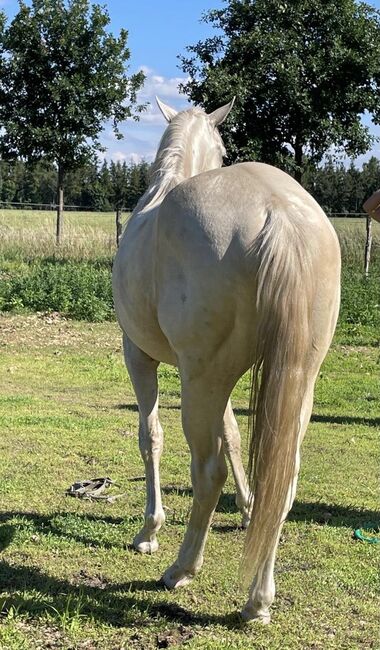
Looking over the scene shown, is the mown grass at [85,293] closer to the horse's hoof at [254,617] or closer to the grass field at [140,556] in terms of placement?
the grass field at [140,556]

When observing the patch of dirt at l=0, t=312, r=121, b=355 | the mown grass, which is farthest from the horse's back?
the mown grass

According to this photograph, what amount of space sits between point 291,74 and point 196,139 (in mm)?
11013

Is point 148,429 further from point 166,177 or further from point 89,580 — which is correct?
point 166,177

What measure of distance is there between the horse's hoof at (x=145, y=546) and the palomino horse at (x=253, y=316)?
71 centimetres

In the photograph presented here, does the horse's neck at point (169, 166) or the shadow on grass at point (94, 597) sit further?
the horse's neck at point (169, 166)

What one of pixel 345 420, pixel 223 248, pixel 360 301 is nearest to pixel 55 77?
pixel 360 301

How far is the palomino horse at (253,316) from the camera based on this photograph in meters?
2.43

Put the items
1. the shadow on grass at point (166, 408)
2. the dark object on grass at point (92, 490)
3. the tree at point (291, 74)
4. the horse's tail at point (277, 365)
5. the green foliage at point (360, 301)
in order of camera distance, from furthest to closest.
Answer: the tree at point (291, 74) → the green foliage at point (360, 301) → the shadow on grass at point (166, 408) → the dark object on grass at point (92, 490) → the horse's tail at point (277, 365)

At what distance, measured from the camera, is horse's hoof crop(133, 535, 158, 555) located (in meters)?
3.60

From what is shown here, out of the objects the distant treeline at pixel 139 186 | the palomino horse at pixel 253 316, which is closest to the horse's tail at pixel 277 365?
the palomino horse at pixel 253 316

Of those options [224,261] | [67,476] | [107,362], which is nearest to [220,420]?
[224,261]

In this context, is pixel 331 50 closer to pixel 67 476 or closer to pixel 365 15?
pixel 365 15

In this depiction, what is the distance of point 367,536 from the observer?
3891 mm

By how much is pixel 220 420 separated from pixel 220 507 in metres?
1.84
